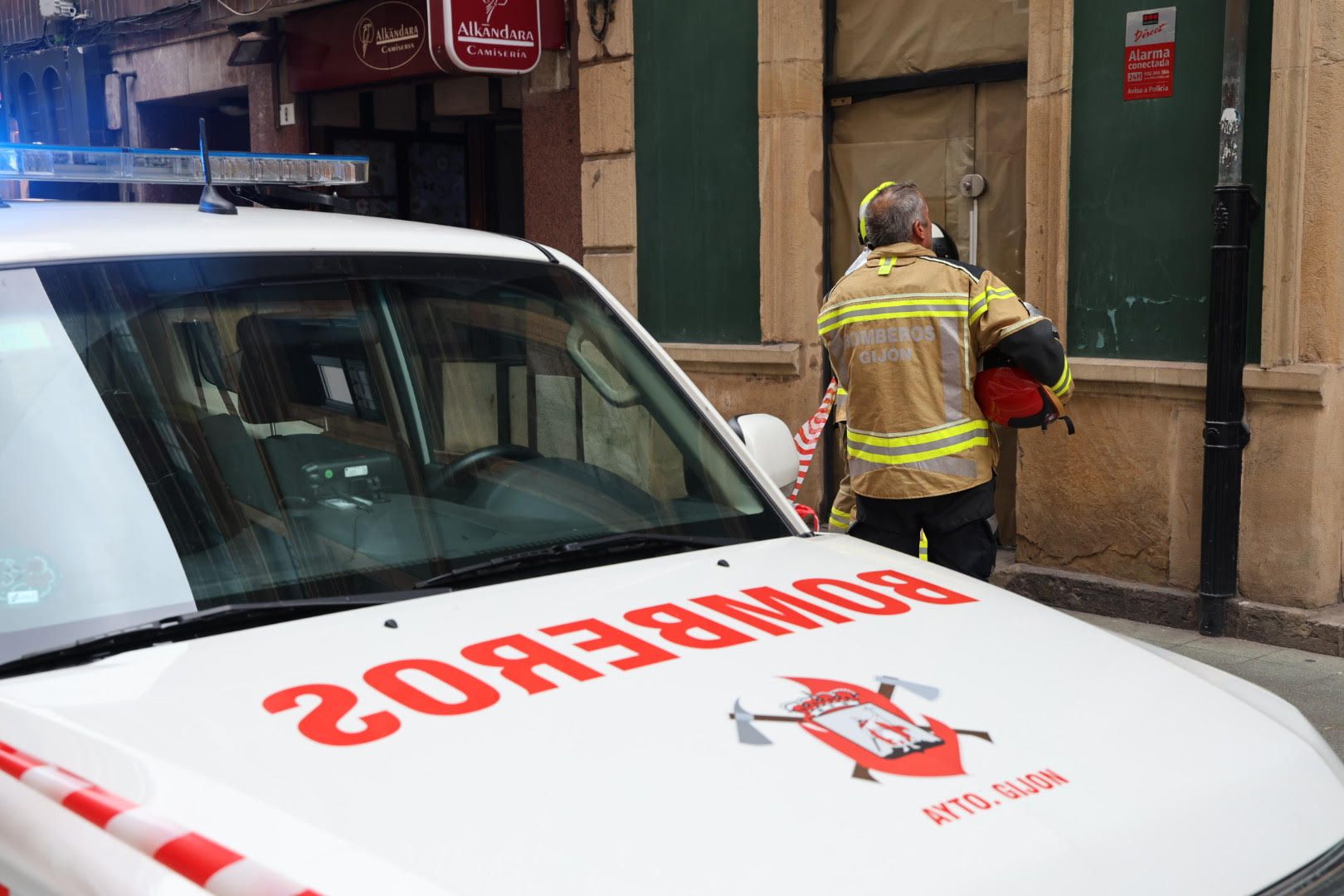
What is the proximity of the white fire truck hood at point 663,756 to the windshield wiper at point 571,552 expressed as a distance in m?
0.07

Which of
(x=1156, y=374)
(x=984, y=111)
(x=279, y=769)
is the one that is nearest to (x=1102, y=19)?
(x=984, y=111)

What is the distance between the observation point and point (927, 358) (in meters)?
4.85

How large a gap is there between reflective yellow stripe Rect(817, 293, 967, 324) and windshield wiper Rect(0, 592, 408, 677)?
2.81 meters

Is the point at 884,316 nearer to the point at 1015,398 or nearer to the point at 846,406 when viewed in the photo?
the point at 846,406

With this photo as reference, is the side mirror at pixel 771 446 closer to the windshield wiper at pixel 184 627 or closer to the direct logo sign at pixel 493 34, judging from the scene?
the windshield wiper at pixel 184 627

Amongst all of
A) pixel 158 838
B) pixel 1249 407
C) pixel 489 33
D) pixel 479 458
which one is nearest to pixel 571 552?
pixel 479 458

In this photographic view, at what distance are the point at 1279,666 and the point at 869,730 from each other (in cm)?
463

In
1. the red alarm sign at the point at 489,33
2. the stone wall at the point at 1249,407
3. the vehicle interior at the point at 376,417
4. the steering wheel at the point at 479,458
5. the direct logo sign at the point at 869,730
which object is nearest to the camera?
the direct logo sign at the point at 869,730

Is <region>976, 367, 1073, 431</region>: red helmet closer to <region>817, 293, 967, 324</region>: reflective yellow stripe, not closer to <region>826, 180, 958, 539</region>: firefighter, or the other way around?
<region>817, 293, 967, 324</region>: reflective yellow stripe

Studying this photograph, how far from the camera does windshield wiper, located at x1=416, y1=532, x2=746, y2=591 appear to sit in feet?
8.18

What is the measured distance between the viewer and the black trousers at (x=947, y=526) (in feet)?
16.3

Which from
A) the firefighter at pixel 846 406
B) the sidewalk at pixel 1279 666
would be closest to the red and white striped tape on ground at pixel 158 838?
the firefighter at pixel 846 406

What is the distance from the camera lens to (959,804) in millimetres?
1827

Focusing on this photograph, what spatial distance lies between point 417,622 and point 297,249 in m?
0.87
